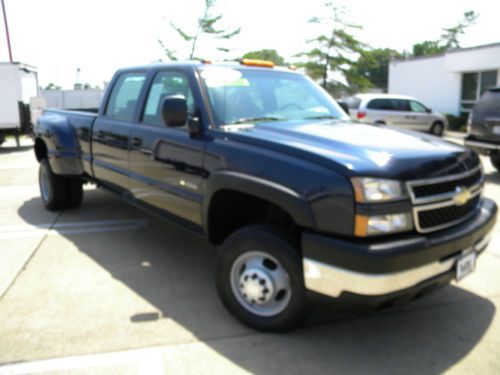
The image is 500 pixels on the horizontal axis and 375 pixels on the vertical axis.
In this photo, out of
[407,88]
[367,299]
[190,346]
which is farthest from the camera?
[407,88]

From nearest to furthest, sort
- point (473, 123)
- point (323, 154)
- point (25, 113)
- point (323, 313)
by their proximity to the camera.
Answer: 1. point (323, 154)
2. point (323, 313)
3. point (473, 123)
4. point (25, 113)

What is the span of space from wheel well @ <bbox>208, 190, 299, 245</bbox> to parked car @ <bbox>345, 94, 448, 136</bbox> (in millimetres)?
12543

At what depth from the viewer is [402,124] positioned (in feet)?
55.7

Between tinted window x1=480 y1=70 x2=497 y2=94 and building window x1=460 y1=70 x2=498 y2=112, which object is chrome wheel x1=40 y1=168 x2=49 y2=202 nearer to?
tinted window x1=480 y1=70 x2=497 y2=94

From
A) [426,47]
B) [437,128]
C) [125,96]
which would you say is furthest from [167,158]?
[426,47]

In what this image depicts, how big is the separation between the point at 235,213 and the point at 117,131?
5.97ft

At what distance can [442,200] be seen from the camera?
2.89m

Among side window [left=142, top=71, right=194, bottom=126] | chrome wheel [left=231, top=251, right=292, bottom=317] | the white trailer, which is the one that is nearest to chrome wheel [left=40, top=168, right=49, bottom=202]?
side window [left=142, top=71, right=194, bottom=126]

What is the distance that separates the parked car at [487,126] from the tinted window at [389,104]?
23.8 ft

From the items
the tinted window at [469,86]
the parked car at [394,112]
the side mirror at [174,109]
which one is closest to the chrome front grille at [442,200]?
the side mirror at [174,109]

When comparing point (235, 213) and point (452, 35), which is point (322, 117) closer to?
point (235, 213)

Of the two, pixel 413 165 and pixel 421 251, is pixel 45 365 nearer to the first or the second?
pixel 421 251

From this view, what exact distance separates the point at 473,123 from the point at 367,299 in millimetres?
7558

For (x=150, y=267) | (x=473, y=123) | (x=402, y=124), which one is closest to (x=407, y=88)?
(x=402, y=124)
